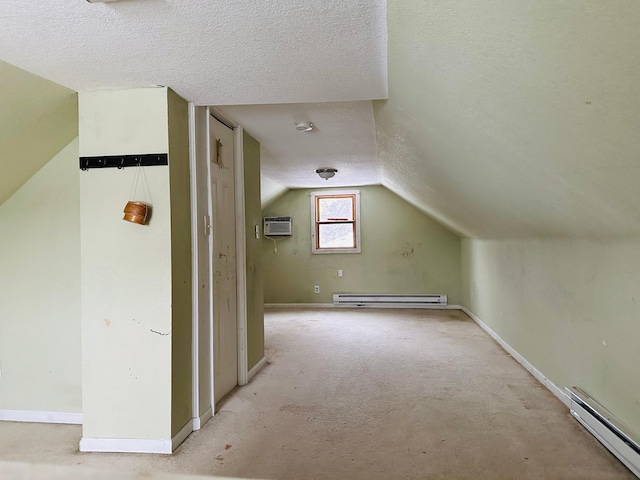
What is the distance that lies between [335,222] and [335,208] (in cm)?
25

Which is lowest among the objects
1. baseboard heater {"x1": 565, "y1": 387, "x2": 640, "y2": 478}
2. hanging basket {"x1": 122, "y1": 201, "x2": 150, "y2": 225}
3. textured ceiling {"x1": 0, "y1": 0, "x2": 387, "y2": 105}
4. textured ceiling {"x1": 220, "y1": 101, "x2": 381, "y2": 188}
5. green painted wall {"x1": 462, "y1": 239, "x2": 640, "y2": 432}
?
baseboard heater {"x1": 565, "y1": 387, "x2": 640, "y2": 478}

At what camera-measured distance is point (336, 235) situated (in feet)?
23.3

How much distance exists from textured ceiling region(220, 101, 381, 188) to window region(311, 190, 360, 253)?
54.0 inches

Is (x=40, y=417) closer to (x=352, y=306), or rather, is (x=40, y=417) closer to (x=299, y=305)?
(x=299, y=305)

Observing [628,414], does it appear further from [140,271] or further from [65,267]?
[65,267]

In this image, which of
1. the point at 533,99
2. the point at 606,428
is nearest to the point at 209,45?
the point at 533,99

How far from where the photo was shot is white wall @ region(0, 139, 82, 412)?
2.61 metres

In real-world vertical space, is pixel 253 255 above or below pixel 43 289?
above

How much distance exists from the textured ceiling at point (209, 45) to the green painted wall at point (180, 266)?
22 centimetres

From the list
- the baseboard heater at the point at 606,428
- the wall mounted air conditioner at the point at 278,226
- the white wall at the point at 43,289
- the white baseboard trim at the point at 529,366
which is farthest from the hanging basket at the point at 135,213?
the wall mounted air conditioner at the point at 278,226

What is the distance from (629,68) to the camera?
96 cm

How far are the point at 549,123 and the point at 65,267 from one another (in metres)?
2.77

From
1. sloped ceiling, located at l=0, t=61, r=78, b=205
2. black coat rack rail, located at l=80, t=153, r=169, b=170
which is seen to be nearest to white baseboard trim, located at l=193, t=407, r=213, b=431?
black coat rack rail, located at l=80, t=153, r=169, b=170

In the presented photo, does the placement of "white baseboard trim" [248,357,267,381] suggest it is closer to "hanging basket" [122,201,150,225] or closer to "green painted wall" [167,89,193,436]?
"green painted wall" [167,89,193,436]
